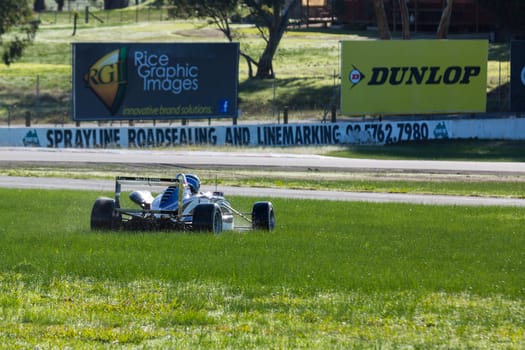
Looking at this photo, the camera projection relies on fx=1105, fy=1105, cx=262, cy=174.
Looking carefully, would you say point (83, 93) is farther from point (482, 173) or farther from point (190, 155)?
point (482, 173)

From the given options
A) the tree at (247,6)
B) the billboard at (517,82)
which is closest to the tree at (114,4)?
the tree at (247,6)

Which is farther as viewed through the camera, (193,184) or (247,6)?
(247,6)

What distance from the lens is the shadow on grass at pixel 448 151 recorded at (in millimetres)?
42312

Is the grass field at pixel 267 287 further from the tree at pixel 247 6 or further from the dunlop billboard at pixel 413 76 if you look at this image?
the tree at pixel 247 6

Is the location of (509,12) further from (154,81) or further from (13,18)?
(13,18)

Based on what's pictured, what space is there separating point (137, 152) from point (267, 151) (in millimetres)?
5679

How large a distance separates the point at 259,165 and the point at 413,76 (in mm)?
14842

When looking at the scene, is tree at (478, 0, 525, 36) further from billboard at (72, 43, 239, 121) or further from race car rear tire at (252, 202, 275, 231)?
race car rear tire at (252, 202, 275, 231)

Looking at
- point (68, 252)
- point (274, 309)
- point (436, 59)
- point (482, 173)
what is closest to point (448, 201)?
point (482, 173)

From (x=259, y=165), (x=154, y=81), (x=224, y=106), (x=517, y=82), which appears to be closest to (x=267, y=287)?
(x=259, y=165)

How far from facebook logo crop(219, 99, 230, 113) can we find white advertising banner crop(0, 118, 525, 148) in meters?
2.14

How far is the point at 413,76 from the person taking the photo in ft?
161

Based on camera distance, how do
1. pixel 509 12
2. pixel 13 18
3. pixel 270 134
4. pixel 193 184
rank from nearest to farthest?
pixel 193 184
pixel 270 134
pixel 13 18
pixel 509 12

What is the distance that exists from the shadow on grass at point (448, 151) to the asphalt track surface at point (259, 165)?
302 cm
